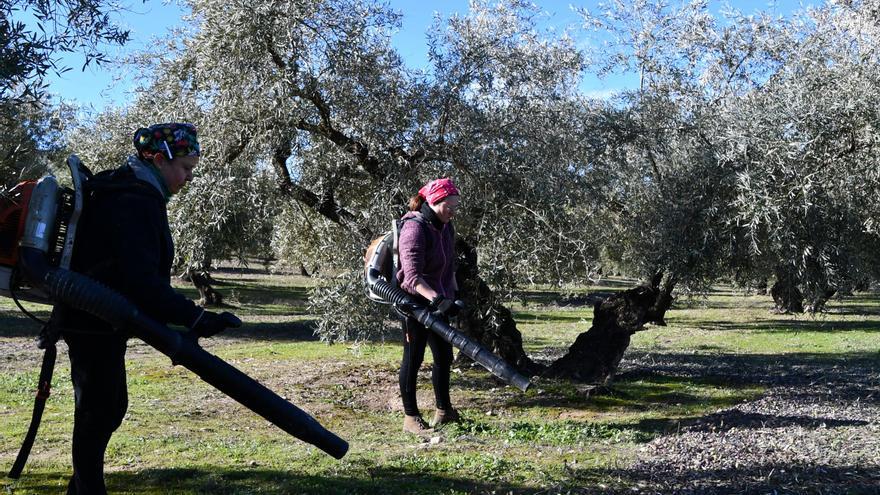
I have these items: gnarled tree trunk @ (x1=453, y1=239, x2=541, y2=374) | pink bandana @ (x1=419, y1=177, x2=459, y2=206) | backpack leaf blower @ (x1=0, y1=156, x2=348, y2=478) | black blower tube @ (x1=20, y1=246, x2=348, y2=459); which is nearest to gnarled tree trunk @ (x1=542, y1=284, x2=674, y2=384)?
gnarled tree trunk @ (x1=453, y1=239, x2=541, y2=374)

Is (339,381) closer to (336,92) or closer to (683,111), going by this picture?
(336,92)

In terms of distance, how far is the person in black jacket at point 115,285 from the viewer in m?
3.62

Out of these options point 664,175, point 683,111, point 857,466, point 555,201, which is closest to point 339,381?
point 555,201

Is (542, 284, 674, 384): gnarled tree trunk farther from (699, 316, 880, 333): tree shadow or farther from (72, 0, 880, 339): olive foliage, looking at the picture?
(699, 316, 880, 333): tree shadow

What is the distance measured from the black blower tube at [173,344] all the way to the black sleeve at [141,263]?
22 centimetres

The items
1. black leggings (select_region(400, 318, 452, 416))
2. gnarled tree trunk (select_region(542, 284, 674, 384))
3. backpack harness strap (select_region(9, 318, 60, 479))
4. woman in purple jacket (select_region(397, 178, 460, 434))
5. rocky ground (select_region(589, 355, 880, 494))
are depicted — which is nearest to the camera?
backpack harness strap (select_region(9, 318, 60, 479))

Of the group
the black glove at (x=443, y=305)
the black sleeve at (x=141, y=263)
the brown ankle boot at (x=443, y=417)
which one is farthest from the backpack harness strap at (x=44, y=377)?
the brown ankle boot at (x=443, y=417)

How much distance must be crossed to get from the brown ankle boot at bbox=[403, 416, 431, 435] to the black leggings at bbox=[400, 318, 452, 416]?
44mm

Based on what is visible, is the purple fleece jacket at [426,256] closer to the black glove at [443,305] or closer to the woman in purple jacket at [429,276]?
the woman in purple jacket at [429,276]

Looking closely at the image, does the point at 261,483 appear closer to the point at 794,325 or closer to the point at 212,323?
the point at 212,323

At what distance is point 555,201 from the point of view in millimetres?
8562

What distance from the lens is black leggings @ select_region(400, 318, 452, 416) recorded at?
675 cm

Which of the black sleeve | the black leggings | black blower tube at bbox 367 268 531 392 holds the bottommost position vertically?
the black leggings

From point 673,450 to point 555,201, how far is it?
3311 mm
